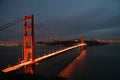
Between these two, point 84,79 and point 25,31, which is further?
point 84,79

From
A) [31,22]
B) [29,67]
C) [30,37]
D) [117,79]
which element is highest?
[31,22]

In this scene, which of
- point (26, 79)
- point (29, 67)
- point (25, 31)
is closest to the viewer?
point (26, 79)

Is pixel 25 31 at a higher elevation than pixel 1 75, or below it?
higher

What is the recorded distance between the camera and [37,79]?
10516mm

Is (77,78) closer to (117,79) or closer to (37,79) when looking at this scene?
(117,79)

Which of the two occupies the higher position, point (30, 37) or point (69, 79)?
point (30, 37)

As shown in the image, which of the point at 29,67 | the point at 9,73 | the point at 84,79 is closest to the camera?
the point at 9,73

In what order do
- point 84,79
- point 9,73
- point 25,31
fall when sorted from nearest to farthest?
A: 1. point 9,73
2. point 25,31
3. point 84,79

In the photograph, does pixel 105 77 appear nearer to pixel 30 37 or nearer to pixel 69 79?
pixel 69 79

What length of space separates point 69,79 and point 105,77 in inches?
172

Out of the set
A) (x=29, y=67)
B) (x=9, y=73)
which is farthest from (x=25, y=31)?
(x=9, y=73)

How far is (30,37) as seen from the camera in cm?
1678

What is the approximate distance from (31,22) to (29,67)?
14.3 feet

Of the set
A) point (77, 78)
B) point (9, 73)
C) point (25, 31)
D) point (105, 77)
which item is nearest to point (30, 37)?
point (25, 31)
